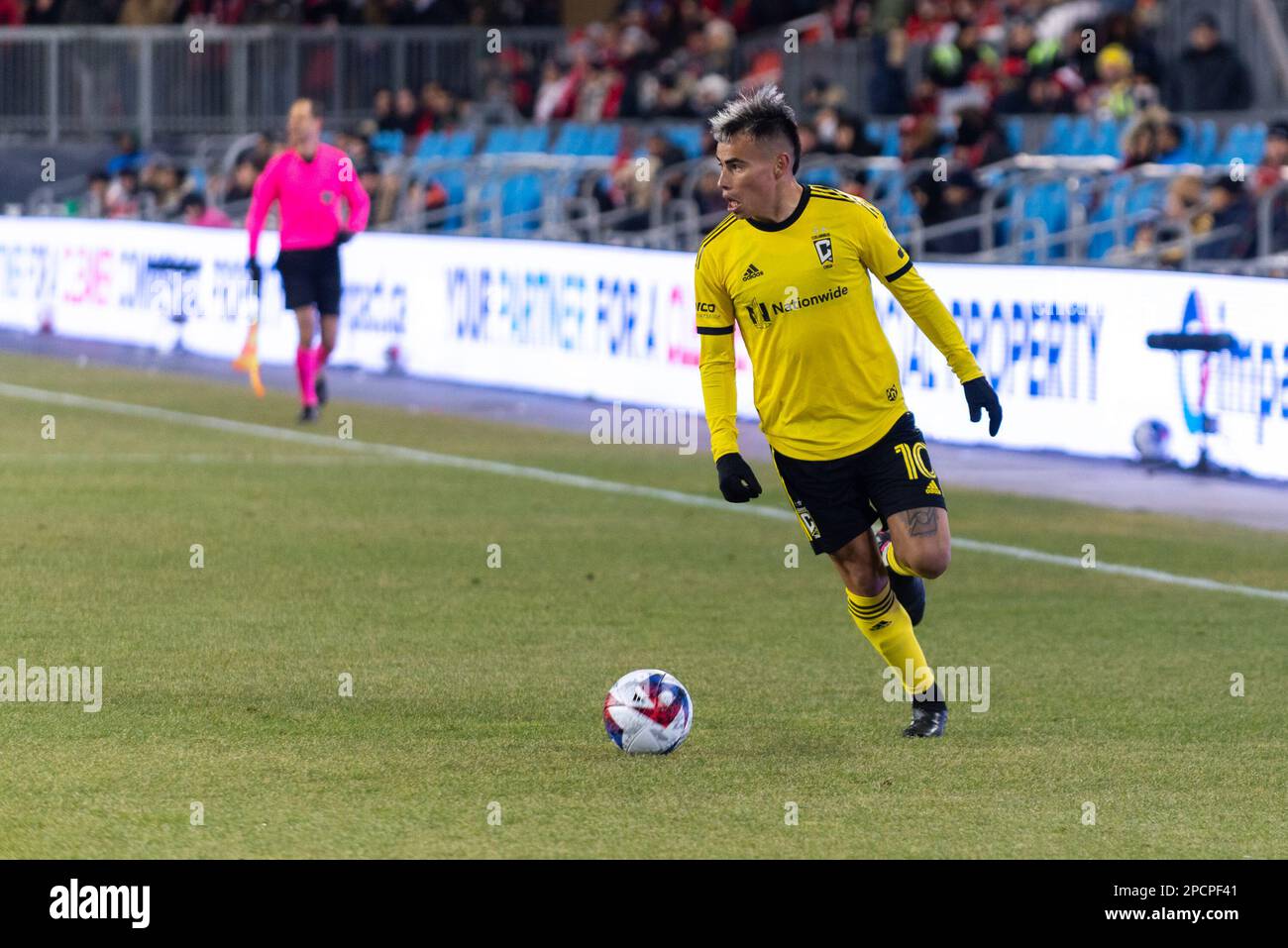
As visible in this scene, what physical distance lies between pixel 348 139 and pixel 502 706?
A: 821 inches

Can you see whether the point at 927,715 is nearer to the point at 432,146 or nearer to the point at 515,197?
the point at 515,197

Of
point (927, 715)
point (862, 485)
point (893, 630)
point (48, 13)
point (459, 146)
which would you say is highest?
point (48, 13)

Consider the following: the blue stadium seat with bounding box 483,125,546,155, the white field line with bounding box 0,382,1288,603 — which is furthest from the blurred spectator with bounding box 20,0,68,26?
the white field line with bounding box 0,382,1288,603

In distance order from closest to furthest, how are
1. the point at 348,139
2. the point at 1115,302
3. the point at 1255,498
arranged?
1. the point at 1255,498
2. the point at 1115,302
3. the point at 348,139

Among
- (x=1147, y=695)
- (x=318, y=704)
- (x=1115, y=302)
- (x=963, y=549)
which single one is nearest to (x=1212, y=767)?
(x=1147, y=695)

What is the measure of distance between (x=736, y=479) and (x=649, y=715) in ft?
2.67

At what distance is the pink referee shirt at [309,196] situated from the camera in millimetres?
19016

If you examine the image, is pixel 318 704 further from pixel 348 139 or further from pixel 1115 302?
pixel 348 139

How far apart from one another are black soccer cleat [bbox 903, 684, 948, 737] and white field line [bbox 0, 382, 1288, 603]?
12.2 ft

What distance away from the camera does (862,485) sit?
8.24m

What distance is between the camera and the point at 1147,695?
364 inches

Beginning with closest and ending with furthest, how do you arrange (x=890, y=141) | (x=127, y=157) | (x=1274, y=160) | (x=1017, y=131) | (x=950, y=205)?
(x=1274, y=160)
(x=950, y=205)
(x=1017, y=131)
(x=890, y=141)
(x=127, y=157)

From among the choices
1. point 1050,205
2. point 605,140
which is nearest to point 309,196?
point 1050,205
